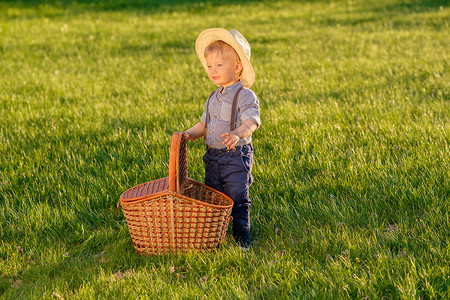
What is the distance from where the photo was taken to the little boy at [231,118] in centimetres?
370

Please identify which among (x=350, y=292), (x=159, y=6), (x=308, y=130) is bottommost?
(x=350, y=292)

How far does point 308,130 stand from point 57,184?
113 inches

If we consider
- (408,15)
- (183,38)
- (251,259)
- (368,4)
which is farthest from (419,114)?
(368,4)

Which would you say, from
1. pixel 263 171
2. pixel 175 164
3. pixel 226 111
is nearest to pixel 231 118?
pixel 226 111

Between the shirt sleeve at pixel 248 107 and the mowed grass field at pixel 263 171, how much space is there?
3.25 feet

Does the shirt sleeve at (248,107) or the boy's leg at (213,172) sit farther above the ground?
the shirt sleeve at (248,107)

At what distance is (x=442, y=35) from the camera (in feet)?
40.9

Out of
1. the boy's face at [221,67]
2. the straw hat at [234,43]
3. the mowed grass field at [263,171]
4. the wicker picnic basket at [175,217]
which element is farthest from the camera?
the boy's face at [221,67]

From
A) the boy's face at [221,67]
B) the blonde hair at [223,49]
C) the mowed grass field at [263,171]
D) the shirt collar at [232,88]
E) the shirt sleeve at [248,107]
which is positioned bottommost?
the mowed grass field at [263,171]

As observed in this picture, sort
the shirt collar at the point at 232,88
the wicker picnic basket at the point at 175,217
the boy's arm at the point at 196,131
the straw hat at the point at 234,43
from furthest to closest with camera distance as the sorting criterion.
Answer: the boy's arm at the point at 196,131 → the shirt collar at the point at 232,88 → the straw hat at the point at 234,43 → the wicker picnic basket at the point at 175,217

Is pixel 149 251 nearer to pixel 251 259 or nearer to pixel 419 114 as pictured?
pixel 251 259

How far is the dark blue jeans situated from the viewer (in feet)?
12.5

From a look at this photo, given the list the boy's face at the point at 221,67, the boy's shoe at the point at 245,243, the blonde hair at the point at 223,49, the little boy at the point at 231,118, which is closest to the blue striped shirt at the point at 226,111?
the little boy at the point at 231,118

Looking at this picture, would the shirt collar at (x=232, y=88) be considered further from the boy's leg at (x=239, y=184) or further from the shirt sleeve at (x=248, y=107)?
the boy's leg at (x=239, y=184)
